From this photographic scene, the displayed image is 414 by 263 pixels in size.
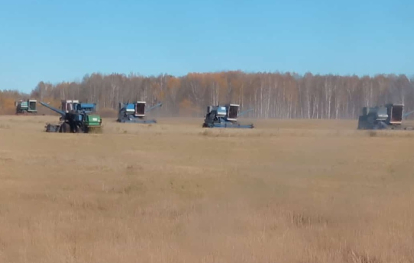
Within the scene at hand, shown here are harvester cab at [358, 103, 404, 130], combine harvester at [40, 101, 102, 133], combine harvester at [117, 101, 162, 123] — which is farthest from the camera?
combine harvester at [117, 101, 162, 123]

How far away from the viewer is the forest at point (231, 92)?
1940 inches

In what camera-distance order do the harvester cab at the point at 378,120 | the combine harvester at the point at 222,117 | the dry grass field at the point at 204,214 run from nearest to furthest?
1. the dry grass field at the point at 204,214
2. the harvester cab at the point at 378,120
3. the combine harvester at the point at 222,117

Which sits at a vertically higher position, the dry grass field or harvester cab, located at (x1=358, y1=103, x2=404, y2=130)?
harvester cab, located at (x1=358, y1=103, x2=404, y2=130)

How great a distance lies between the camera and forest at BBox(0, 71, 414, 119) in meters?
49.3

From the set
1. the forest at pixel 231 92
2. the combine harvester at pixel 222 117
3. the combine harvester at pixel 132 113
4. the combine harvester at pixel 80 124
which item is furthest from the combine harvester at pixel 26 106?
the combine harvester at pixel 80 124

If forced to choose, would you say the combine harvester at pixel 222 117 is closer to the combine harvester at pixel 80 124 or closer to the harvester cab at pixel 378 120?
the harvester cab at pixel 378 120

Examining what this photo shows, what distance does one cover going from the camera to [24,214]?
1240cm

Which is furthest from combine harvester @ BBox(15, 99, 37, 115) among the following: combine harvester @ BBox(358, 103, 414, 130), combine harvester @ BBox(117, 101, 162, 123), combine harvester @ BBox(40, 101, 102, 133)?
combine harvester @ BBox(358, 103, 414, 130)

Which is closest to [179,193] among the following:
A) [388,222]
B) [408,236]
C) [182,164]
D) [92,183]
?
[92,183]

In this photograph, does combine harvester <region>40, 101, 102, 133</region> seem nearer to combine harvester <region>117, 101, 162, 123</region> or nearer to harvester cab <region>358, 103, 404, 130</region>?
harvester cab <region>358, 103, 404, 130</region>

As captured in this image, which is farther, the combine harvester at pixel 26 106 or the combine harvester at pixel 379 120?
the combine harvester at pixel 26 106

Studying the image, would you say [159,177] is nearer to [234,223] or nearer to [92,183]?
[92,183]

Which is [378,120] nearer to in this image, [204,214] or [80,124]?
[80,124]

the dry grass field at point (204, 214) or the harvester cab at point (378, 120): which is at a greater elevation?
the harvester cab at point (378, 120)
